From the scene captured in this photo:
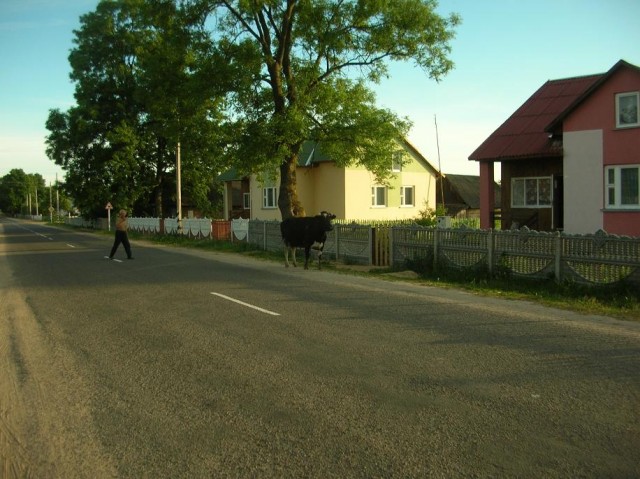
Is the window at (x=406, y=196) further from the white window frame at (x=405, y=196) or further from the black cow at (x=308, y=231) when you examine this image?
the black cow at (x=308, y=231)

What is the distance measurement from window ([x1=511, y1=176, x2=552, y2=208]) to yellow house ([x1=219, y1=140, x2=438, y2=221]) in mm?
8727

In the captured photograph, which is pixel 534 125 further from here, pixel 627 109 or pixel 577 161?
pixel 627 109

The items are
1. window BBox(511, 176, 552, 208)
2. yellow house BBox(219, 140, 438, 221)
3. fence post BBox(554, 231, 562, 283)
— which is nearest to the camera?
fence post BBox(554, 231, 562, 283)

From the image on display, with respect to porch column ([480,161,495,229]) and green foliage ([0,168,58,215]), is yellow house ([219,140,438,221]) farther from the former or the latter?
green foliage ([0,168,58,215])

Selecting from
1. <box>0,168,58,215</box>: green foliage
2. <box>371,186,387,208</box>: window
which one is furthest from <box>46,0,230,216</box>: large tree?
<box>0,168,58,215</box>: green foliage

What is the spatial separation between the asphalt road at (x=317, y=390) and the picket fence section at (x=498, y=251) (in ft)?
7.88

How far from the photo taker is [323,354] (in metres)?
7.00

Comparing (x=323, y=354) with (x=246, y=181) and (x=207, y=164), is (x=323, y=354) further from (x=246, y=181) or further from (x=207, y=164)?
(x=207, y=164)

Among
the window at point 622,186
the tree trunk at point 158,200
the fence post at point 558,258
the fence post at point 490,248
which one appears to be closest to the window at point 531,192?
the window at point 622,186

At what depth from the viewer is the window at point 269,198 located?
133 ft

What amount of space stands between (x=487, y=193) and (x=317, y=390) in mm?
22450

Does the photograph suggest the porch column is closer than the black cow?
No

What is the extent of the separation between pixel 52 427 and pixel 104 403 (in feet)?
1.94

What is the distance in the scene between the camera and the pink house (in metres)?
20.2
